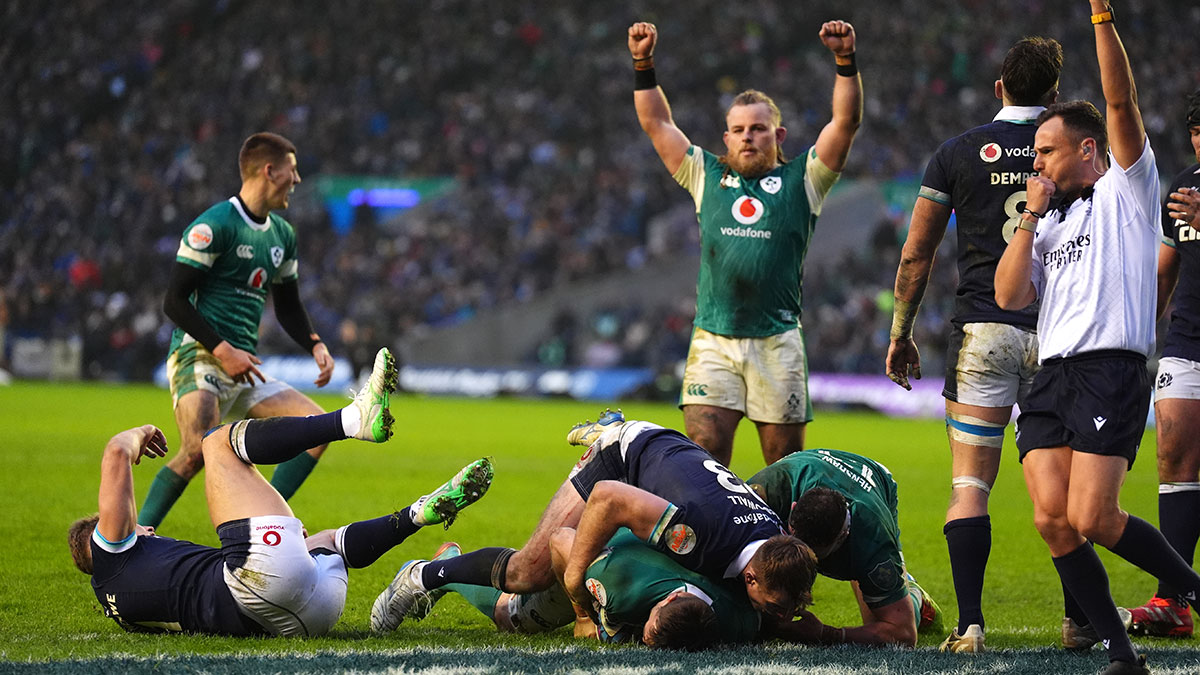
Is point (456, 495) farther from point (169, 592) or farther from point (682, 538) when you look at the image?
point (169, 592)

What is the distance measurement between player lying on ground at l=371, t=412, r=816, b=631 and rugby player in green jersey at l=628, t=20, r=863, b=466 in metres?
1.12

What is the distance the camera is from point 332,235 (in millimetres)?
32875

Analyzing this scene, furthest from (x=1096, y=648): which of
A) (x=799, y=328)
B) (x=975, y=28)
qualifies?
(x=975, y=28)

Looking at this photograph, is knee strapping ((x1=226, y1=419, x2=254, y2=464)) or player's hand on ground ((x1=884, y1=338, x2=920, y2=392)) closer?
knee strapping ((x1=226, y1=419, x2=254, y2=464))

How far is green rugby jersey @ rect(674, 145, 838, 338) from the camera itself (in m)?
6.75

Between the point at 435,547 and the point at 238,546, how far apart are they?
3.06m

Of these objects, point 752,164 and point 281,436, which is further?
point 752,164

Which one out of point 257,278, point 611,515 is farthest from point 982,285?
point 257,278

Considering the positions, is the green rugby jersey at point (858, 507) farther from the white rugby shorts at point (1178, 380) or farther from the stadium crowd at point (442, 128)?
the stadium crowd at point (442, 128)

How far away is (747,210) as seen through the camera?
22.4 ft

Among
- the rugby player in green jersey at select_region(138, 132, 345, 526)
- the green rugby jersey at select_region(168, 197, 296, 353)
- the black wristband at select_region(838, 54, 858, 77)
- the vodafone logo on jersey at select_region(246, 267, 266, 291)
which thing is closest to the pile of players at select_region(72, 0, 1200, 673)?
the black wristband at select_region(838, 54, 858, 77)

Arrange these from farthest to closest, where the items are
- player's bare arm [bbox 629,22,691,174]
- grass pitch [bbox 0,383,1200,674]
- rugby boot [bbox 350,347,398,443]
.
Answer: player's bare arm [bbox 629,22,691,174] → rugby boot [bbox 350,347,398,443] → grass pitch [bbox 0,383,1200,674]

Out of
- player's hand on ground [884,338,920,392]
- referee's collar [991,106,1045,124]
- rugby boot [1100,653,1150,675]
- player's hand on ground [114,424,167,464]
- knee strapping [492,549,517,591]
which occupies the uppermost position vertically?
referee's collar [991,106,1045,124]

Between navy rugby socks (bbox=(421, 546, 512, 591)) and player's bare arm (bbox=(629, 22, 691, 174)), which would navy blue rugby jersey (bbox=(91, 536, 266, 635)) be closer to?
navy rugby socks (bbox=(421, 546, 512, 591))
